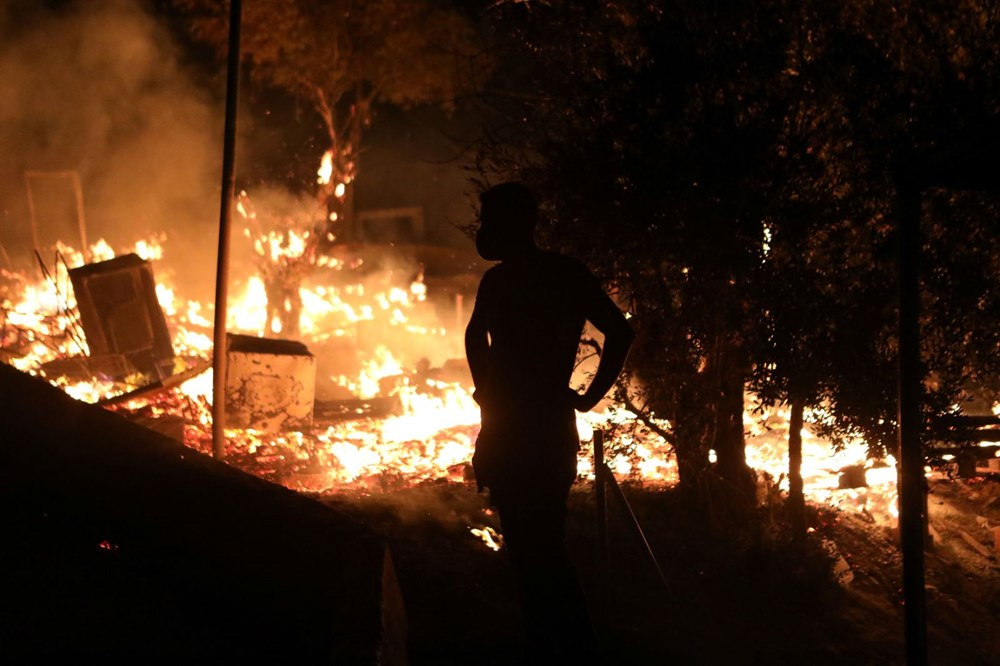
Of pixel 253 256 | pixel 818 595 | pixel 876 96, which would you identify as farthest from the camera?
pixel 253 256

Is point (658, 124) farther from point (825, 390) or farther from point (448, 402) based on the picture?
point (448, 402)

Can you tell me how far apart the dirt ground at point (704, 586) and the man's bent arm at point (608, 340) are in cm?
137

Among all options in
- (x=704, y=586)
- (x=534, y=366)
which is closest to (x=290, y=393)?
(x=704, y=586)

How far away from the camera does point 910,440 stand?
3689 mm

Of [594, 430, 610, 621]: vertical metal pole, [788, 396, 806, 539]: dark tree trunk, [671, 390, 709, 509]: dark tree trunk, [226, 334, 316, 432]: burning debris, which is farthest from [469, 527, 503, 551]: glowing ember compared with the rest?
[226, 334, 316, 432]: burning debris

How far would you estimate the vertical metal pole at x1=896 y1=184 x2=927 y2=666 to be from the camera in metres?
3.63

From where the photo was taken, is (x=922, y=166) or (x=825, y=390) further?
(x=825, y=390)

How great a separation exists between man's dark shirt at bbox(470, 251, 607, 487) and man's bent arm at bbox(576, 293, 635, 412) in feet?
0.14

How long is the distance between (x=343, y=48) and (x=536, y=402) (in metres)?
16.5

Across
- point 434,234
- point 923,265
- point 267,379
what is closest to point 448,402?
point 267,379

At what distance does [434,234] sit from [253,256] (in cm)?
571

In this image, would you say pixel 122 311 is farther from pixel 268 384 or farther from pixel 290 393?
pixel 290 393

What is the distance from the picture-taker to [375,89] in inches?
750

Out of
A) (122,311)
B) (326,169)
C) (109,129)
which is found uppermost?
(109,129)
